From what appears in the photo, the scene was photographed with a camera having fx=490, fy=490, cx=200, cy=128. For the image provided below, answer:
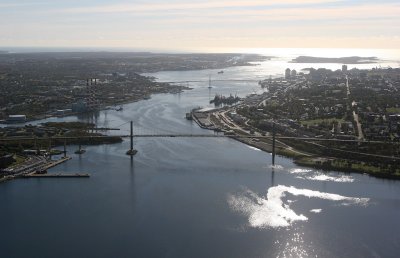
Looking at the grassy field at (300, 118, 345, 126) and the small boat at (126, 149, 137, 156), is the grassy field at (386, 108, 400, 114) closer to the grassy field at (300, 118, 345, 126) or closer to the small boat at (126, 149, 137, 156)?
the grassy field at (300, 118, 345, 126)

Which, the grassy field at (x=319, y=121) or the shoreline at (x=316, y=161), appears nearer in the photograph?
the shoreline at (x=316, y=161)

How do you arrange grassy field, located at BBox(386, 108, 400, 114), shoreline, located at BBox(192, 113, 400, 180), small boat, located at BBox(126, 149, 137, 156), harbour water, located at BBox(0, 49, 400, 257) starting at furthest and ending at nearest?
grassy field, located at BBox(386, 108, 400, 114) < small boat, located at BBox(126, 149, 137, 156) < shoreline, located at BBox(192, 113, 400, 180) < harbour water, located at BBox(0, 49, 400, 257)

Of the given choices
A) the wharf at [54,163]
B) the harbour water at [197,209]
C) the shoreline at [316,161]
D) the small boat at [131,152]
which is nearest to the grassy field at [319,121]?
the shoreline at [316,161]

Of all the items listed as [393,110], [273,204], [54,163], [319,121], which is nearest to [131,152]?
[54,163]

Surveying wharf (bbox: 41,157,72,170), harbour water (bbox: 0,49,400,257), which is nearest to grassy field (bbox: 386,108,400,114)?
harbour water (bbox: 0,49,400,257)

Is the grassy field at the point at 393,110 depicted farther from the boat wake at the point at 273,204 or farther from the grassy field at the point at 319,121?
the boat wake at the point at 273,204

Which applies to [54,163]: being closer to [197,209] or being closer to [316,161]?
[197,209]

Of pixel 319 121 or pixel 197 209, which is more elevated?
pixel 319 121

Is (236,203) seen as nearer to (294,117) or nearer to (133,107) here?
(294,117)
